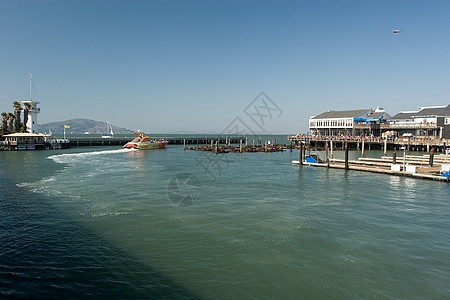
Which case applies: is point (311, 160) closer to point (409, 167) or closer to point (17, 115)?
point (409, 167)

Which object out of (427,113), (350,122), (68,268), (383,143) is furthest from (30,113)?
(427,113)

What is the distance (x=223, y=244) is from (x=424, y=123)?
67.8m

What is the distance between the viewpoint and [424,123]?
63750mm

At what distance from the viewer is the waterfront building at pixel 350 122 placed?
247ft

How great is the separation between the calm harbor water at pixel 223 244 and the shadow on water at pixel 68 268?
0.04 metres

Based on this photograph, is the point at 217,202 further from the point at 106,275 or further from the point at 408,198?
the point at 408,198

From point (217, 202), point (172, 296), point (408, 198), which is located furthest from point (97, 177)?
point (408, 198)

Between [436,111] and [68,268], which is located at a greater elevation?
[436,111]

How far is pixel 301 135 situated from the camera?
8456cm

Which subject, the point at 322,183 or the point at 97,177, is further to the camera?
the point at 97,177

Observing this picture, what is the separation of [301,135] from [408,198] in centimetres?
6432

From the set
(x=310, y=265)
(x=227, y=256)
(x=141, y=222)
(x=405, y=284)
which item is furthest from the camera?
(x=141, y=222)

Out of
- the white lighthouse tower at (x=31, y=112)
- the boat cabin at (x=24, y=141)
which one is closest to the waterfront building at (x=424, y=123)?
the boat cabin at (x=24, y=141)

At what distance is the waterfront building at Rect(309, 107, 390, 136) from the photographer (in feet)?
247
